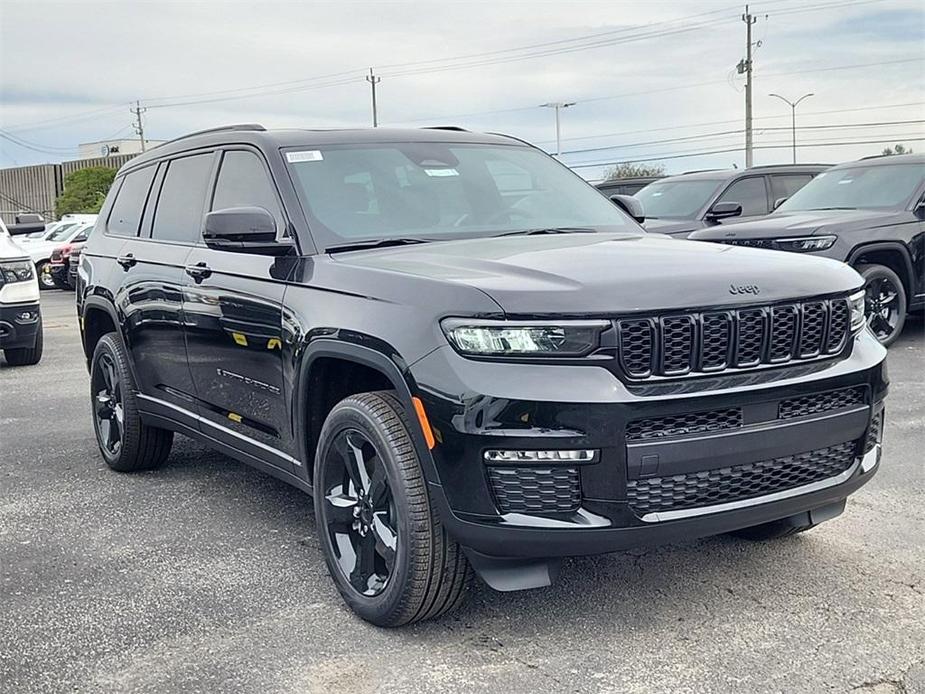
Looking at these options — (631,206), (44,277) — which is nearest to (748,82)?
(44,277)

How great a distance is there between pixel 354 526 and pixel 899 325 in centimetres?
714

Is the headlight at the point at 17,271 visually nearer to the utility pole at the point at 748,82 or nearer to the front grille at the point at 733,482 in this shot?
the front grille at the point at 733,482

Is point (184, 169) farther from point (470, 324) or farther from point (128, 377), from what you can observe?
point (470, 324)

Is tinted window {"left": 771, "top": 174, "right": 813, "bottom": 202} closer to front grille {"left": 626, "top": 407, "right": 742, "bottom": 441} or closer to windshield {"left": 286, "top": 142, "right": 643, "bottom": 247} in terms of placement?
windshield {"left": 286, "top": 142, "right": 643, "bottom": 247}

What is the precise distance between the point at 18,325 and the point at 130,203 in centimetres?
473

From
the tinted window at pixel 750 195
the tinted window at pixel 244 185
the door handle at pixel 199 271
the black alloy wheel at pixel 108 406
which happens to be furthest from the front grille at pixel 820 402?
the tinted window at pixel 750 195

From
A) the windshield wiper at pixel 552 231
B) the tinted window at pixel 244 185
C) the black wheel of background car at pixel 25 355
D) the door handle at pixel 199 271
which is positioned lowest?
the black wheel of background car at pixel 25 355

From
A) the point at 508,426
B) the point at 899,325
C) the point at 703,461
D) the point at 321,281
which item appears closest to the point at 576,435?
the point at 508,426

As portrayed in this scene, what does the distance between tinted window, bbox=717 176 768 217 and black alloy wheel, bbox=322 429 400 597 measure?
9521 millimetres

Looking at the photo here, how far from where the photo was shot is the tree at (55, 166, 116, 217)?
6694 cm

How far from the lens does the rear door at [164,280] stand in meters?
5.15

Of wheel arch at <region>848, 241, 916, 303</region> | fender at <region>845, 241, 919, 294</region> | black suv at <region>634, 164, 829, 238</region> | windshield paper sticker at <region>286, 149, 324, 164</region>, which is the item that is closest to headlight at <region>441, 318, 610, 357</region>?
windshield paper sticker at <region>286, 149, 324, 164</region>

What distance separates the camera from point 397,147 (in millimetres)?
4867

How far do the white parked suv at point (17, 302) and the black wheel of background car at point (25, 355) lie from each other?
0.10 metres
